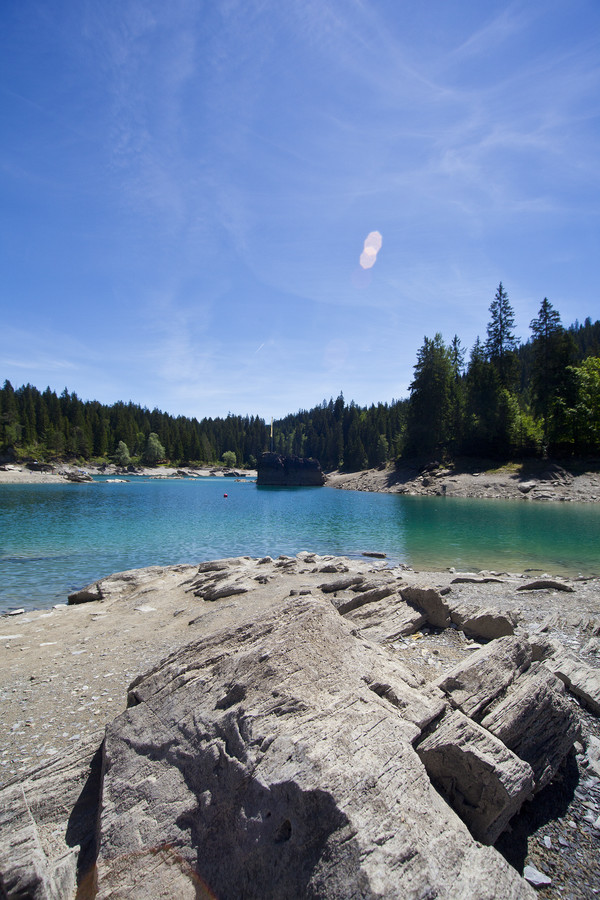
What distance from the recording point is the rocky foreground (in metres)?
3.26

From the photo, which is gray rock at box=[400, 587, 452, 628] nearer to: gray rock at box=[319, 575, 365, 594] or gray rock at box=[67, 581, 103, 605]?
gray rock at box=[319, 575, 365, 594]

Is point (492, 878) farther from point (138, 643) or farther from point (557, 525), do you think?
point (557, 525)

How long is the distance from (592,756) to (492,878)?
3.74 metres

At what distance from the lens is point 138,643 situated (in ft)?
36.8

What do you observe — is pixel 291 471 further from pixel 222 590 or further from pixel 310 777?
pixel 310 777

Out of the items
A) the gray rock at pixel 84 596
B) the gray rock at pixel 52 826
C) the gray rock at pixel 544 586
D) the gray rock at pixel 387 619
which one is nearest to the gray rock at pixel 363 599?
the gray rock at pixel 387 619

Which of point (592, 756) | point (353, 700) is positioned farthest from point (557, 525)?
point (353, 700)

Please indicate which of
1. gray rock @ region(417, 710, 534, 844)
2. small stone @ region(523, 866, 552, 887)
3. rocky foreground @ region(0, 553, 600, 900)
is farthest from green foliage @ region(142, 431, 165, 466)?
small stone @ region(523, 866, 552, 887)

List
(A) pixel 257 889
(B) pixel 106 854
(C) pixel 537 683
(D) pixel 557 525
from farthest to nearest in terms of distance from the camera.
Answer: (D) pixel 557 525 → (C) pixel 537 683 → (B) pixel 106 854 → (A) pixel 257 889

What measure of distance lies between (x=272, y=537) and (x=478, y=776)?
3044cm

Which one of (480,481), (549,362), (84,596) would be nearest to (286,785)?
(84,596)

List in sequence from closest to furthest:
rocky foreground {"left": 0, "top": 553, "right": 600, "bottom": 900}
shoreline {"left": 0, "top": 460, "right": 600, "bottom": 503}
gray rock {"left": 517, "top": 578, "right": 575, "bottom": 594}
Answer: rocky foreground {"left": 0, "top": 553, "right": 600, "bottom": 900} → gray rock {"left": 517, "top": 578, "right": 575, "bottom": 594} → shoreline {"left": 0, "top": 460, "right": 600, "bottom": 503}

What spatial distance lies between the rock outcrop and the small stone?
390ft

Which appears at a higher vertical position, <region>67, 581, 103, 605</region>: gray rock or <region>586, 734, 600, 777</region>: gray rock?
<region>586, 734, 600, 777</region>: gray rock
